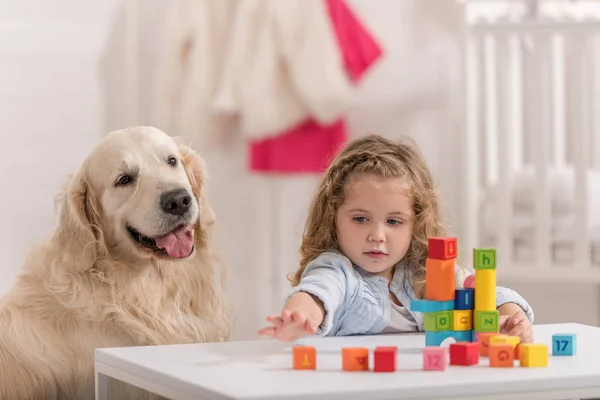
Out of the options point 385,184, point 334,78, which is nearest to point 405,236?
point 385,184

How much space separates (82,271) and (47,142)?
2.17m

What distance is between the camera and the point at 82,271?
1797 millimetres

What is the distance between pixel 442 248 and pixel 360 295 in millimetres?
254

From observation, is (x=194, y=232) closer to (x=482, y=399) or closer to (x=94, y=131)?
(x=482, y=399)

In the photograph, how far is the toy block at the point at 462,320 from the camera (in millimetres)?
1578

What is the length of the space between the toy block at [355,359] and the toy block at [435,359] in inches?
3.1

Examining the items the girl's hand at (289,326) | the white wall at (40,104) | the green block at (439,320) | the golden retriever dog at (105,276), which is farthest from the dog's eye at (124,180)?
the white wall at (40,104)

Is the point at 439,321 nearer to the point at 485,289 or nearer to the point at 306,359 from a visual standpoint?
the point at 485,289

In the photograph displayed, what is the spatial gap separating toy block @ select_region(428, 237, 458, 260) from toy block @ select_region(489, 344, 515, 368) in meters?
0.18

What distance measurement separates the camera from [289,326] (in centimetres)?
148

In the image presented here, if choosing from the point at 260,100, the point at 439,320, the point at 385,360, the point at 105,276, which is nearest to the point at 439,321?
the point at 439,320

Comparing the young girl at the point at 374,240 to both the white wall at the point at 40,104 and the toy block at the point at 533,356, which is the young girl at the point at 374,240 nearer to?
the toy block at the point at 533,356

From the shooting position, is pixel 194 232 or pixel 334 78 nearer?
pixel 194 232

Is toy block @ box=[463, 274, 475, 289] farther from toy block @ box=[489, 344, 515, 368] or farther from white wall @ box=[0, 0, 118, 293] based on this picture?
white wall @ box=[0, 0, 118, 293]
